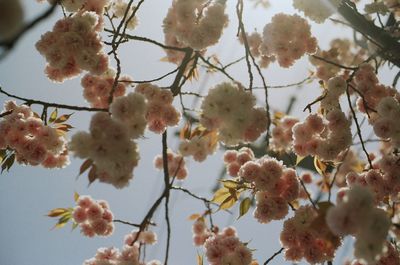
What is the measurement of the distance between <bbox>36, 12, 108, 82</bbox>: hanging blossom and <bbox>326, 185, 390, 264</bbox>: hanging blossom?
1588 millimetres

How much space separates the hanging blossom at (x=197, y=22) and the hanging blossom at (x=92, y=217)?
4.65 ft

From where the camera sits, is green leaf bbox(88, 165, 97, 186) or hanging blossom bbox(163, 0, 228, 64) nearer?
green leaf bbox(88, 165, 97, 186)

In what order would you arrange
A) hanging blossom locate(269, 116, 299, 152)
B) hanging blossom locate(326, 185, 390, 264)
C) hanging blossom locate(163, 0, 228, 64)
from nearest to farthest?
hanging blossom locate(326, 185, 390, 264)
hanging blossom locate(163, 0, 228, 64)
hanging blossom locate(269, 116, 299, 152)

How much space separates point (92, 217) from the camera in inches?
111

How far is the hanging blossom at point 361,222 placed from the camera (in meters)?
1.21

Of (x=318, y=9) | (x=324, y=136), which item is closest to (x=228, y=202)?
(x=324, y=136)

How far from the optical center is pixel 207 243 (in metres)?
2.55

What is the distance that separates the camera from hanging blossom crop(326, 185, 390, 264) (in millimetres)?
1208

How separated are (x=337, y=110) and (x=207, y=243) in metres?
1.26

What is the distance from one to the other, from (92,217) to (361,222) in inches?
83.3

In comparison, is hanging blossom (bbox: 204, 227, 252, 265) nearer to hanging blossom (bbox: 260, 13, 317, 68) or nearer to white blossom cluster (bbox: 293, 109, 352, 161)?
white blossom cluster (bbox: 293, 109, 352, 161)

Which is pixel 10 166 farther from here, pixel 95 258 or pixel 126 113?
pixel 126 113

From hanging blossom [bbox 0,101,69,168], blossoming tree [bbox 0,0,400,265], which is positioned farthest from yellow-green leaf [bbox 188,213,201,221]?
hanging blossom [bbox 0,101,69,168]

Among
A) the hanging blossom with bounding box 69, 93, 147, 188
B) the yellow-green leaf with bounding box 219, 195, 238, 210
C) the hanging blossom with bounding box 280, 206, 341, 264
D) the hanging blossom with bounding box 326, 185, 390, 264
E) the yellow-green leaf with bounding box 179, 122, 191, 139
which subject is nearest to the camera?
the hanging blossom with bounding box 326, 185, 390, 264
